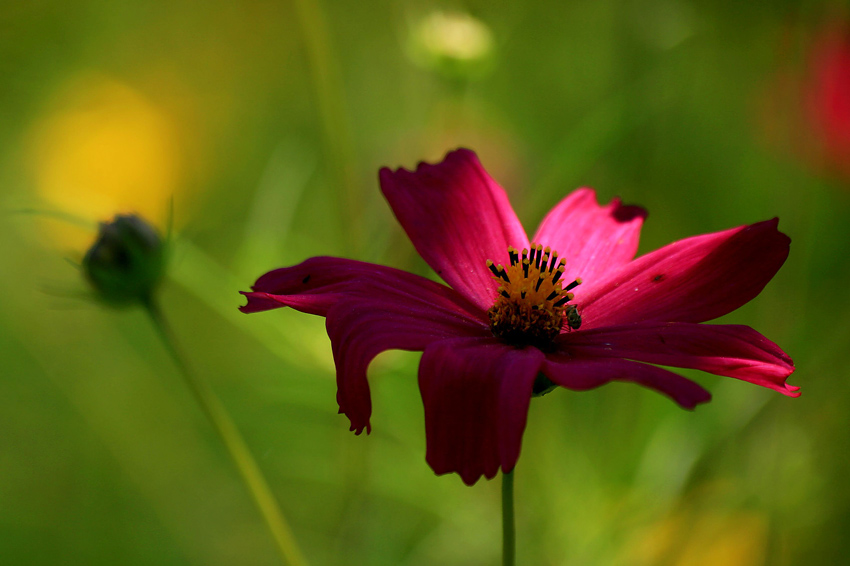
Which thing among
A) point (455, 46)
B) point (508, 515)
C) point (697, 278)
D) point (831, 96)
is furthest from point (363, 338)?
point (831, 96)

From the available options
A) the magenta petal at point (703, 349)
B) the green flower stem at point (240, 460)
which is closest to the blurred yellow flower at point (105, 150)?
the green flower stem at point (240, 460)

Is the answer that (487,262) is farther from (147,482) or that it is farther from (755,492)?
(147,482)

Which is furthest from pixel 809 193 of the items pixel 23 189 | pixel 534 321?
pixel 23 189

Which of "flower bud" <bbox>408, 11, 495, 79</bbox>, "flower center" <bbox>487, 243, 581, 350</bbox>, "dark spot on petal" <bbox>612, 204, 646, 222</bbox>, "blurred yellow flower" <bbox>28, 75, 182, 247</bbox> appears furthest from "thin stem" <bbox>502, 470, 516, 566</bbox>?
"blurred yellow flower" <bbox>28, 75, 182, 247</bbox>

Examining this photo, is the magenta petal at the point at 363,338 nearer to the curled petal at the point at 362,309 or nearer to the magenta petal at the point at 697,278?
the curled petal at the point at 362,309

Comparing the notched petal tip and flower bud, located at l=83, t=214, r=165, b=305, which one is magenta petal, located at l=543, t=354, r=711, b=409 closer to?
the notched petal tip

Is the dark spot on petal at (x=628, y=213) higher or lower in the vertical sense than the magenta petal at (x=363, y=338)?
higher

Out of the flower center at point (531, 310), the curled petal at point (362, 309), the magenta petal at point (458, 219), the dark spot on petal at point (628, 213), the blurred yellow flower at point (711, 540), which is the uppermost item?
the dark spot on petal at point (628, 213)

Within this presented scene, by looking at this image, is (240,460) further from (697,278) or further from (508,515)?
(697,278)
